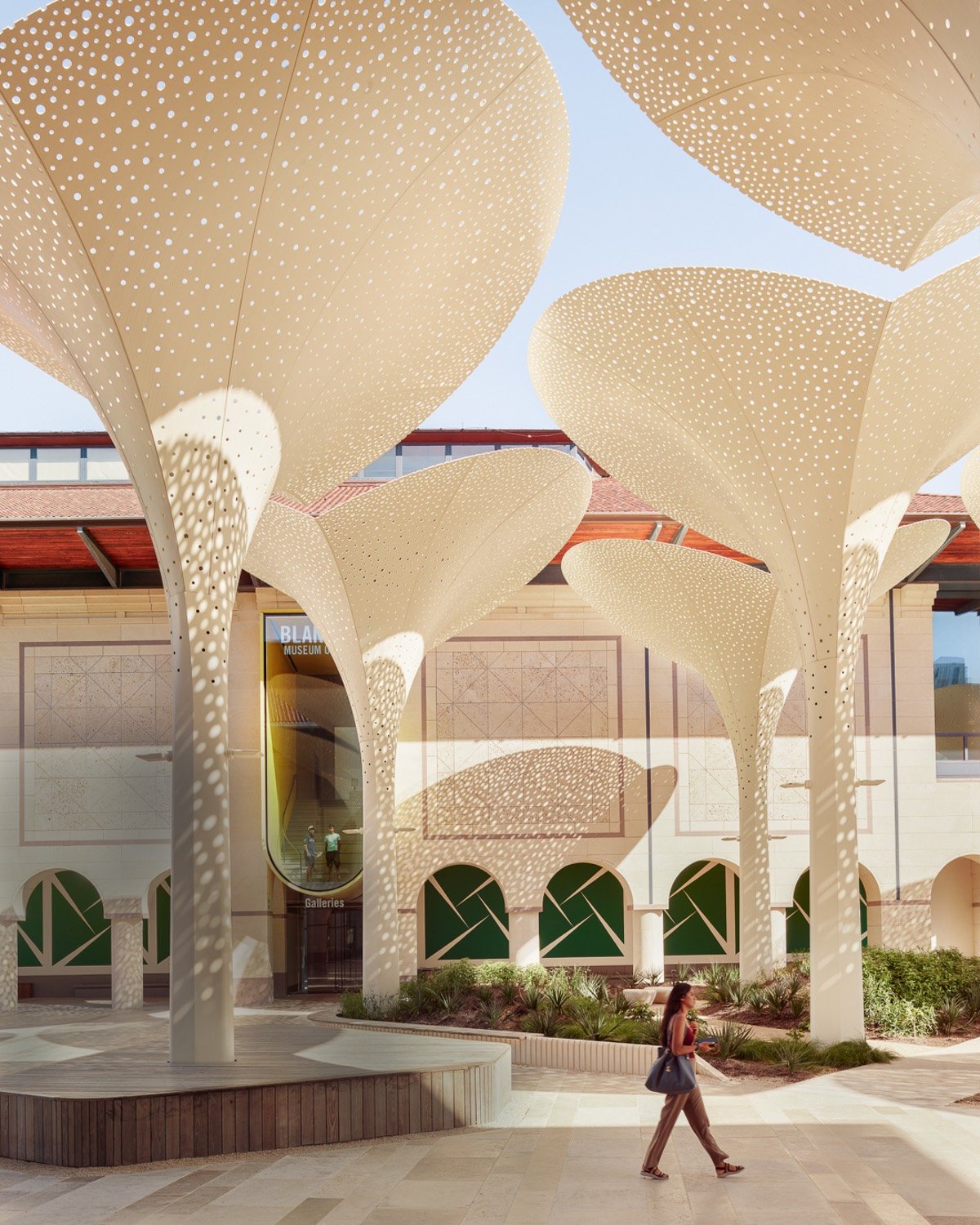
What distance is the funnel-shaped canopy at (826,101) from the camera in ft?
22.6

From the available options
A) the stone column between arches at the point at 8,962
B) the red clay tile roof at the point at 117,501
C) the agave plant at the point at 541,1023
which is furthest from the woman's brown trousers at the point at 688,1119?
the stone column between arches at the point at 8,962

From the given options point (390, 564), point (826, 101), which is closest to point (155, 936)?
point (390, 564)

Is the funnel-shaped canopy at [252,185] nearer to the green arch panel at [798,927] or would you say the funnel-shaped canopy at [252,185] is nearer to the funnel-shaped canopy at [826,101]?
the funnel-shaped canopy at [826,101]

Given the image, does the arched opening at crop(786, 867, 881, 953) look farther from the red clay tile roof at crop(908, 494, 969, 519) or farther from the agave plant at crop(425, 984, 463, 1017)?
the agave plant at crop(425, 984, 463, 1017)

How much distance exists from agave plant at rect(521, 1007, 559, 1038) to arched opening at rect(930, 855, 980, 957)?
13.1 meters

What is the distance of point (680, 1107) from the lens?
7332 millimetres

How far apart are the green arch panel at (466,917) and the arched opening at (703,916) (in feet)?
10.5

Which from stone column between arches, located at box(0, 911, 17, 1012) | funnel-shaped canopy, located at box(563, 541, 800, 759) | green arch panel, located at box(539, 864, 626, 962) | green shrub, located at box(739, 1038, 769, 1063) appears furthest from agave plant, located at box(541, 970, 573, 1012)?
stone column between arches, located at box(0, 911, 17, 1012)

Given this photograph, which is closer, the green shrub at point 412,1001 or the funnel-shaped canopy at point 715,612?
the green shrub at point 412,1001

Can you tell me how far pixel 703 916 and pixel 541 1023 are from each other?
974 centimetres

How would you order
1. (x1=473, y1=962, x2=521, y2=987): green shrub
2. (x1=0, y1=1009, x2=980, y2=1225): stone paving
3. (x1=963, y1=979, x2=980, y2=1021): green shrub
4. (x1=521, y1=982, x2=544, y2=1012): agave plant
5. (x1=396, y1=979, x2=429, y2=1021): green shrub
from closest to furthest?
(x1=0, y1=1009, x2=980, y2=1225): stone paving < (x1=963, y1=979, x2=980, y2=1021): green shrub < (x1=521, y1=982, x2=544, y2=1012): agave plant < (x1=396, y1=979, x2=429, y2=1021): green shrub < (x1=473, y1=962, x2=521, y2=987): green shrub

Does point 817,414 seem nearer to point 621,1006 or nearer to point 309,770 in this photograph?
point 621,1006

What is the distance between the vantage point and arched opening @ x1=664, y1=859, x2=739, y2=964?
2330 cm

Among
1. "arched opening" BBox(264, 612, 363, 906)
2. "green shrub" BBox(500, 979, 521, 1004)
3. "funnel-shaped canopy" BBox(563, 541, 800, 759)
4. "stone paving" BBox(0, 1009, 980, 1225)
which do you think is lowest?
"green shrub" BBox(500, 979, 521, 1004)
